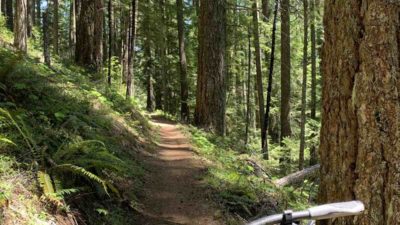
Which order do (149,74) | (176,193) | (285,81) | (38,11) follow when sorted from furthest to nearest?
(38,11) → (149,74) → (285,81) → (176,193)

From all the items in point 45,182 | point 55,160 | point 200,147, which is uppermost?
point 55,160

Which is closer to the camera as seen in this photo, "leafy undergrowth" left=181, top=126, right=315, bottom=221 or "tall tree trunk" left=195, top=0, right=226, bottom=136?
"leafy undergrowth" left=181, top=126, right=315, bottom=221

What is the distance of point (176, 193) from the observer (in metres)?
6.77

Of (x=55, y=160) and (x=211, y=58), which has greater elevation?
(x=211, y=58)

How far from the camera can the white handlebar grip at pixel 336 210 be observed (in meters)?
1.57

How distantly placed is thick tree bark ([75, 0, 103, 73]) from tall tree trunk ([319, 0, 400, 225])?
12.7 metres

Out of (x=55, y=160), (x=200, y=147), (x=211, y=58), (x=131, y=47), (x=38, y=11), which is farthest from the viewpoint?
(x=38, y=11)

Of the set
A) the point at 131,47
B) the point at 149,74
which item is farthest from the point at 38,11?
the point at 131,47

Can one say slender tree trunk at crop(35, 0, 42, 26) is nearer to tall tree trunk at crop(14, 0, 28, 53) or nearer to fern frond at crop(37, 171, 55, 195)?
tall tree trunk at crop(14, 0, 28, 53)

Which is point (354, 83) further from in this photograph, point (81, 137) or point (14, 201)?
point (81, 137)

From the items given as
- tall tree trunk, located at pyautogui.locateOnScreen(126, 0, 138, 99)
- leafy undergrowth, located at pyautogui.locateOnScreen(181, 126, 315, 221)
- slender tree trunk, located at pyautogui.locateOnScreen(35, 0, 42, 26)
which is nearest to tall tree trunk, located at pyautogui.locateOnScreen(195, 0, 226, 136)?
leafy undergrowth, located at pyautogui.locateOnScreen(181, 126, 315, 221)

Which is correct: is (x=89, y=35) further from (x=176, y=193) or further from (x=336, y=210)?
(x=336, y=210)

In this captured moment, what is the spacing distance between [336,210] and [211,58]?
11013mm

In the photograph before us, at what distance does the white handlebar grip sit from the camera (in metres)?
1.57
